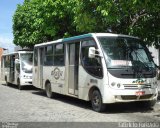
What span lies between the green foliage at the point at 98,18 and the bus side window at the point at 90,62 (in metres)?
1.16

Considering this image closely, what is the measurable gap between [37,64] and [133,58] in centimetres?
771

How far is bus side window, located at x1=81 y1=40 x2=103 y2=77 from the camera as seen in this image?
1280 cm

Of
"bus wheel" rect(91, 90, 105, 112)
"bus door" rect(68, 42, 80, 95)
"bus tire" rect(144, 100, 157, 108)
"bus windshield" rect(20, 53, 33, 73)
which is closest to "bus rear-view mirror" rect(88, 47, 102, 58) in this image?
"bus wheel" rect(91, 90, 105, 112)

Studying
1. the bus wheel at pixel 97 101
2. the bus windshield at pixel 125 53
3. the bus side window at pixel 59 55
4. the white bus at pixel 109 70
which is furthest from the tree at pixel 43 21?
the bus wheel at pixel 97 101

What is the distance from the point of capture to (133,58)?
42.8ft

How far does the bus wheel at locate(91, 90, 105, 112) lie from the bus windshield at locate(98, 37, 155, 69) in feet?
3.46

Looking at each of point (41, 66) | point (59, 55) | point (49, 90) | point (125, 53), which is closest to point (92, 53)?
point (125, 53)

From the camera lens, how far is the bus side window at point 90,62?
42.0 ft

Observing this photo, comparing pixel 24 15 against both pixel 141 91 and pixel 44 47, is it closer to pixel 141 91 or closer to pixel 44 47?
pixel 44 47

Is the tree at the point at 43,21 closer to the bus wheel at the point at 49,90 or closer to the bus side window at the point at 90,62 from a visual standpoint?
the bus wheel at the point at 49,90

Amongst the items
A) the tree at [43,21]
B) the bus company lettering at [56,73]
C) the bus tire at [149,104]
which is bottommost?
the bus tire at [149,104]

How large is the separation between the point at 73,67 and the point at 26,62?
9761mm

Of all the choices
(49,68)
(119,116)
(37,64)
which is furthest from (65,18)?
(119,116)

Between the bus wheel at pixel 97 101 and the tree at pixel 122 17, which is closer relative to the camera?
the bus wheel at pixel 97 101
